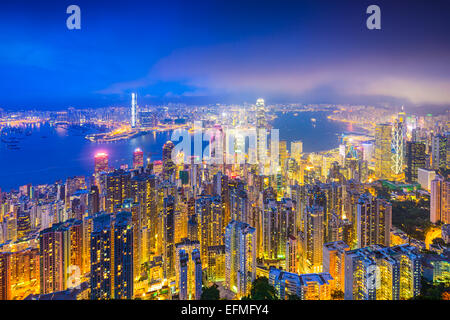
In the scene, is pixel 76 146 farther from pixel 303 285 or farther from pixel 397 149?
pixel 397 149

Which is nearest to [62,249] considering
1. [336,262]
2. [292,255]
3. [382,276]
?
[292,255]

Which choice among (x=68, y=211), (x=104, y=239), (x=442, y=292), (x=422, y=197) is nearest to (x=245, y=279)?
(x=104, y=239)

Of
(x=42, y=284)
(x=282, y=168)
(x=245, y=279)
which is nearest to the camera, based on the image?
(x=42, y=284)

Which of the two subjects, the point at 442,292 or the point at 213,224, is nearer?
the point at 442,292

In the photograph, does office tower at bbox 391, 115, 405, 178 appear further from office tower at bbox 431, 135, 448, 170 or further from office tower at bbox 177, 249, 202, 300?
office tower at bbox 177, 249, 202, 300

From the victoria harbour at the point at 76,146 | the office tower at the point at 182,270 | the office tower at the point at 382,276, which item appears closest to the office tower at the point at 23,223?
the victoria harbour at the point at 76,146
